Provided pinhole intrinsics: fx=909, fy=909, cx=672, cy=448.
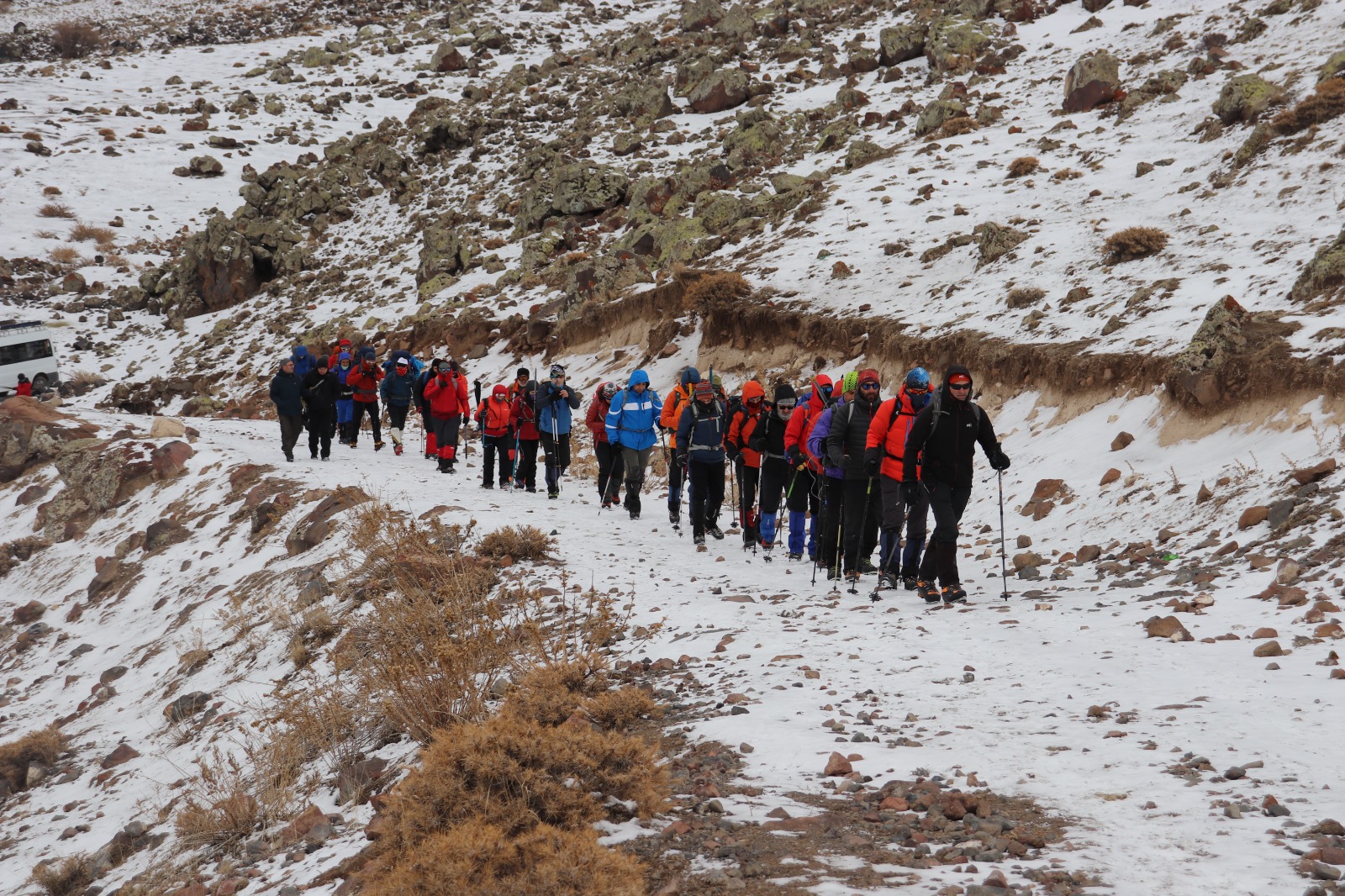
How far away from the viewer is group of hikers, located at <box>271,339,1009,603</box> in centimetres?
844

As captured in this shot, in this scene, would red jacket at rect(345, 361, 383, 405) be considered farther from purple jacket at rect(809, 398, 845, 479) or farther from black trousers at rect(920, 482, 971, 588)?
black trousers at rect(920, 482, 971, 588)

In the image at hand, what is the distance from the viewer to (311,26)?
67.4m

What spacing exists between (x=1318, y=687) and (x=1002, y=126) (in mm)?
24906

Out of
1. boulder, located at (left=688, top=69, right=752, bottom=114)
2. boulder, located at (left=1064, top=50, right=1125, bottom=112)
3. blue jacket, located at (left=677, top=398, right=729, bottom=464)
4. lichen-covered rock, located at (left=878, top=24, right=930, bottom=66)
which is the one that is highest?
lichen-covered rock, located at (left=878, top=24, right=930, bottom=66)

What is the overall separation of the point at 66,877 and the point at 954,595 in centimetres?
739

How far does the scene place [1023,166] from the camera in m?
22.4

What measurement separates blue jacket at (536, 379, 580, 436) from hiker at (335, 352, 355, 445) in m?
5.54

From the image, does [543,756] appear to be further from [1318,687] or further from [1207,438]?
[1207,438]

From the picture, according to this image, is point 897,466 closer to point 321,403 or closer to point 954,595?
point 954,595

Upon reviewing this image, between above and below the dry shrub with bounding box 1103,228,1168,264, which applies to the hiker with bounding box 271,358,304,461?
below

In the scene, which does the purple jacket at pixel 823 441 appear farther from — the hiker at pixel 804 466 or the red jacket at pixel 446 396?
the red jacket at pixel 446 396

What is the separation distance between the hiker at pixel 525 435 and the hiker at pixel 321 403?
3792mm

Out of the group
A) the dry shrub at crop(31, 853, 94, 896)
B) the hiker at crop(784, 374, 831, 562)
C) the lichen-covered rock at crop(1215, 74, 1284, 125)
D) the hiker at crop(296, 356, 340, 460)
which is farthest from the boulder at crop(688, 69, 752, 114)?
the dry shrub at crop(31, 853, 94, 896)

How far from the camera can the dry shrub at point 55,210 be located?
1743 inches
